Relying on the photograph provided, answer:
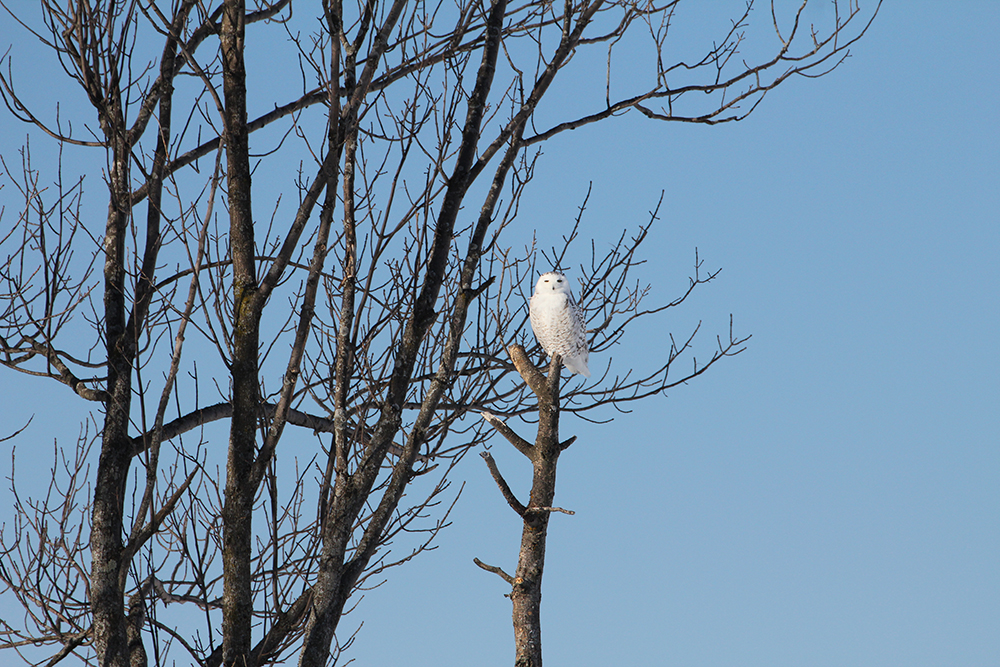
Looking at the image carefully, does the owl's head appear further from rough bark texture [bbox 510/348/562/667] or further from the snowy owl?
rough bark texture [bbox 510/348/562/667]

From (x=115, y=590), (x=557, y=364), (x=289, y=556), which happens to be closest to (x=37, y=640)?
(x=115, y=590)

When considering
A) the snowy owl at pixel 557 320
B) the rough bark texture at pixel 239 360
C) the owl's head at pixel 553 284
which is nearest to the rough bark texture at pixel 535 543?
the snowy owl at pixel 557 320

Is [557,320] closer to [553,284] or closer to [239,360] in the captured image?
[553,284]

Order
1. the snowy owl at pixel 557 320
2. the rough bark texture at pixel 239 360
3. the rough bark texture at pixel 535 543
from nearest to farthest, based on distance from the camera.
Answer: the rough bark texture at pixel 239 360, the rough bark texture at pixel 535 543, the snowy owl at pixel 557 320

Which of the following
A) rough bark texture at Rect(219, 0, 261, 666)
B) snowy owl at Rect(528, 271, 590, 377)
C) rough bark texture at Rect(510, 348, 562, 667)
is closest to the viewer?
rough bark texture at Rect(219, 0, 261, 666)

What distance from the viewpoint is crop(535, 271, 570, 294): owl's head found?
4660 millimetres

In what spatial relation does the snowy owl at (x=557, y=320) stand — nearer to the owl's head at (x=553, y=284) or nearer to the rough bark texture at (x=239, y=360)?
the owl's head at (x=553, y=284)

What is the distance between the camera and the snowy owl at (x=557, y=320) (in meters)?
4.58

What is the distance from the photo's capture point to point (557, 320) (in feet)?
15.0

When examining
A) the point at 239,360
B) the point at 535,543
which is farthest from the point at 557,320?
the point at 239,360

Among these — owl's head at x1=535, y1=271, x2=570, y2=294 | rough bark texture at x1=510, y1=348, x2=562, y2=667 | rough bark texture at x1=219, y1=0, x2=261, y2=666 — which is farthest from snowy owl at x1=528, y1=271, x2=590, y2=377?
rough bark texture at x1=219, y1=0, x2=261, y2=666

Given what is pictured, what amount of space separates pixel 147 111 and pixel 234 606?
2898mm

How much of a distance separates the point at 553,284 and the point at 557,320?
0.22 metres

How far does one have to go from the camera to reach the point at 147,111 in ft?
15.8
